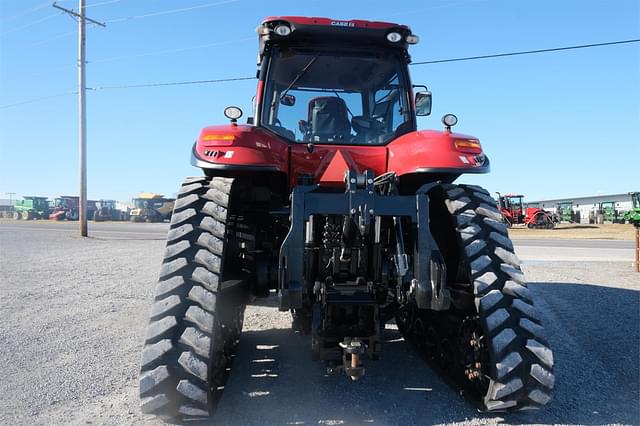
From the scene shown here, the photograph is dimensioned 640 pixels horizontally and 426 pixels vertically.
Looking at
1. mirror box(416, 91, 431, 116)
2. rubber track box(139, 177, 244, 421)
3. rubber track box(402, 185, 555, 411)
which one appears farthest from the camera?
mirror box(416, 91, 431, 116)

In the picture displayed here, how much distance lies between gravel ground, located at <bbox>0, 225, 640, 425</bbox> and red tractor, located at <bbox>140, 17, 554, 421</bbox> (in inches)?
13.1

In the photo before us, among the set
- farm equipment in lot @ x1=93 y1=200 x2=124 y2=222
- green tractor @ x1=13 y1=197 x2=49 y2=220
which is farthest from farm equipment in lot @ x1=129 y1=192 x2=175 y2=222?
green tractor @ x1=13 y1=197 x2=49 y2=220

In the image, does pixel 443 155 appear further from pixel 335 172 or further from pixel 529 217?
pixel 529 217

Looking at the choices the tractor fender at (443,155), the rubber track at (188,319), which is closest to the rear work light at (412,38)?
the tractor fender at (443,155)

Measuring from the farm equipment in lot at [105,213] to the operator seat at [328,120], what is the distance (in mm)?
54910

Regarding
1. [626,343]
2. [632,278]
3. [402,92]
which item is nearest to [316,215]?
[402,92]

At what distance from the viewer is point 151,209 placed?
162 ft

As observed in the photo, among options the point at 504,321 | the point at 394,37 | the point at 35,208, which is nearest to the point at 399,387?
the point at 504,321

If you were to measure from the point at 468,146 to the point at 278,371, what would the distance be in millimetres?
2513

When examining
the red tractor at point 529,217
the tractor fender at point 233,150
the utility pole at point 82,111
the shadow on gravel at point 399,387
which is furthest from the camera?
the red tractor at point 529,217

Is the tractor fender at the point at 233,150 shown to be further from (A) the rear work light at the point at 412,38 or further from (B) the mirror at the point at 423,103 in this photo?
(B) the mirror at the point at 423,103

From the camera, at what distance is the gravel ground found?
11.2ft

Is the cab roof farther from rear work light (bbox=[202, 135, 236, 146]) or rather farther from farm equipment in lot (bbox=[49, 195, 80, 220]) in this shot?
farm equipment in lot (bbox=[49, 195, 80, 220])

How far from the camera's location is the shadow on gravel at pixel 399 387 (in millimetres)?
3379
